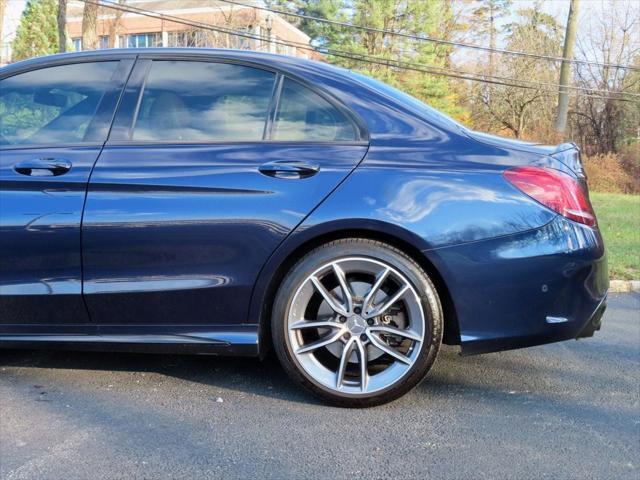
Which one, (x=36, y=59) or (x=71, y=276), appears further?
(x=36, y=59)

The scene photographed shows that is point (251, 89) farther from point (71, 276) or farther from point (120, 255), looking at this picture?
point (71, 276)

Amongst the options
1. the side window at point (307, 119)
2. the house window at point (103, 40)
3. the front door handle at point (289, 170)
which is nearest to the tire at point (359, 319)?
the front door handle at point (289, 170)

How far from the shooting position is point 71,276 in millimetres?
2850

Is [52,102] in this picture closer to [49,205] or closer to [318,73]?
[49,205]

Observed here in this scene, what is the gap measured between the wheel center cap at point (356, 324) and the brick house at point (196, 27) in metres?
19.7

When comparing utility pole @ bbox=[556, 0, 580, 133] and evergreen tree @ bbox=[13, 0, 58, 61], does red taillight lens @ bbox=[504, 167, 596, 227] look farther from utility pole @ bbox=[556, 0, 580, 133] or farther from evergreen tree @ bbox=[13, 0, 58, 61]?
evergreen tree @ bbox=[13, 0, 58, 61]

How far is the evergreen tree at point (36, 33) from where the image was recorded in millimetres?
23406

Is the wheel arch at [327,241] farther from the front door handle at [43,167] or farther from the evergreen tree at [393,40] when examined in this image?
the evergreen tree at [393,40]

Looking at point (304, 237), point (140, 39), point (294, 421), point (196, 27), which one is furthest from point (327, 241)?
point (140, 39)

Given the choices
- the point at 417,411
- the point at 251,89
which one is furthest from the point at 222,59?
the point at 417,411

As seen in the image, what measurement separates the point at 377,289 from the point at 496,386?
940mm

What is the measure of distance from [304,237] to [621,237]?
763 cm

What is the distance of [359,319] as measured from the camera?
284cm

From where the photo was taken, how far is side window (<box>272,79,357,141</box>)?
289cm
